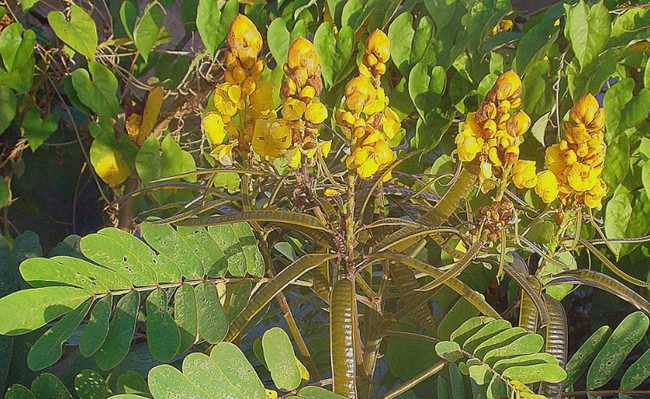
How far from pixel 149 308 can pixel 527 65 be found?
46 cm

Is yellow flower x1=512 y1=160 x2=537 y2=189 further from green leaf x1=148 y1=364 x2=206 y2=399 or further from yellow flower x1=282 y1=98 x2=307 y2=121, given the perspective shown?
green leaf x1=148 y1=364 x2=206 y2=399

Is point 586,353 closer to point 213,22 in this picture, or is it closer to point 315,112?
point 315,112

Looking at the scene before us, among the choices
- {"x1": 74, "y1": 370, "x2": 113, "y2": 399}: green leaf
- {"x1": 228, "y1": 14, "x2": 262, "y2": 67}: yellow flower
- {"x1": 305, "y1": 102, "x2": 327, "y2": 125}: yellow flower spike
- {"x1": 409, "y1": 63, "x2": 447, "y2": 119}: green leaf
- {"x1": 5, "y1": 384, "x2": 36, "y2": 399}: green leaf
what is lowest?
{"x1": 5, "y1": 384, "x2": 36, "y2": 399}: green leaf

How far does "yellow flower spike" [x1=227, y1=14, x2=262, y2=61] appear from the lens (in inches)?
24.7

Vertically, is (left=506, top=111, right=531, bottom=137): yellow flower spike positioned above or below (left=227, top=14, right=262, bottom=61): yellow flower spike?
below

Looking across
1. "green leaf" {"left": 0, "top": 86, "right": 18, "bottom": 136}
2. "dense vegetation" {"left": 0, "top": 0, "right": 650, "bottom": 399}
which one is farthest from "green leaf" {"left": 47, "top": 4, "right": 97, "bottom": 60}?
"green leaf" {"left": 0, "top": 86, "right": 18, "bottom": 136}

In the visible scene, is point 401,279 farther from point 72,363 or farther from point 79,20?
point 79,20

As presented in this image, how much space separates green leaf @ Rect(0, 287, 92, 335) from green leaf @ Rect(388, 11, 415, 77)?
1.44ft

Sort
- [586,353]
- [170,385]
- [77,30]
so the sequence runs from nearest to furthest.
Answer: [170,385] → [586,353] → [77,30]

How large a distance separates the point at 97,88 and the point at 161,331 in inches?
23.4

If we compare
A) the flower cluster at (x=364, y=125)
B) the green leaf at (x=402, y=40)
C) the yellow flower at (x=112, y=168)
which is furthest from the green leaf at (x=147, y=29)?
the flower cluster at (x=364, y=125)

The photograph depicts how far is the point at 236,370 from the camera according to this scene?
0.60 metres

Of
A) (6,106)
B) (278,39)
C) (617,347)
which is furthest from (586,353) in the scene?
(6,106)

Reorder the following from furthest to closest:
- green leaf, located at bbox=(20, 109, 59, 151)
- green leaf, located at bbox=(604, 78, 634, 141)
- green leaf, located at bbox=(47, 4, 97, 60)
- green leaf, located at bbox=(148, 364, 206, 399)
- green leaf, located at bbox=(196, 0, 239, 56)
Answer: green leaf, located at bbox=(20, 109, 59, 151)
green leaf, located at bbox=(47, 4, 97, 60)
green leaf, located at bbox=(196, 0, 239, 56)
green leaf, located at bbox=(604, 78, 634, 141)
green leaf, located at bbox=(148, 364, 206, 399)
